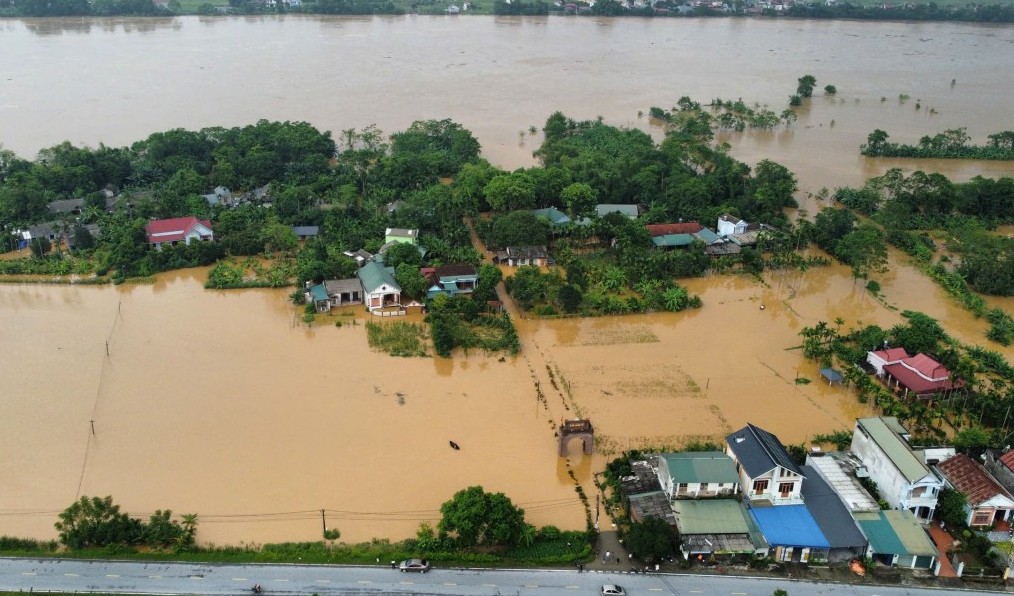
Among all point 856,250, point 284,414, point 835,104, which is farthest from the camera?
point 835,104

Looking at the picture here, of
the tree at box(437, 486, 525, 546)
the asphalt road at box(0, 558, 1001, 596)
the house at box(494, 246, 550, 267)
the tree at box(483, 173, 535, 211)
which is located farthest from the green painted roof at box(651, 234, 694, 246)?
the asphalt road at box(0, 558, 1001, 596)

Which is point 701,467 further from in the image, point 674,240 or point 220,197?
point 220,197

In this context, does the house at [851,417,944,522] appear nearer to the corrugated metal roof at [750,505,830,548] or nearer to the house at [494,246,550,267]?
the corrugated metal roof at [750,505,830,548]

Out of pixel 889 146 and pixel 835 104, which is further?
pixel 835 104

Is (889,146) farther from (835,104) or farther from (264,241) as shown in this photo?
(264,241)

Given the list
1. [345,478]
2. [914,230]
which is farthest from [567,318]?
[914,230]

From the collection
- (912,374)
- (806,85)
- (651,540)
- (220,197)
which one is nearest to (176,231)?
(220,197)

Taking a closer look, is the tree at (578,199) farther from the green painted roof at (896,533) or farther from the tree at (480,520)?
the green painted roof at (896,533)
